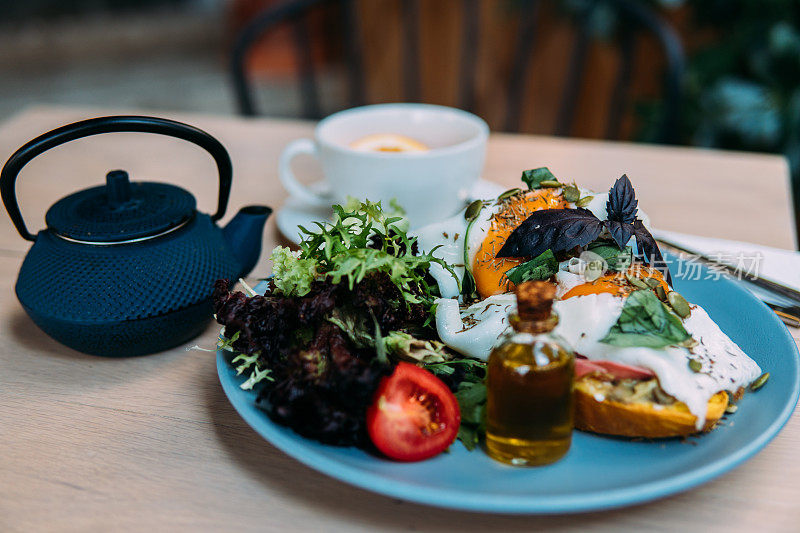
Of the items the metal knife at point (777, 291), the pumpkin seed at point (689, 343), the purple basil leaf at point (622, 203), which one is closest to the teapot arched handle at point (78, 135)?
the purple basil leaf at point (622, 203)

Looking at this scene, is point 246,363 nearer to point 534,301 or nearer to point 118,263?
point 118,263

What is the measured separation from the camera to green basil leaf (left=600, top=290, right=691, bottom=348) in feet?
2.34

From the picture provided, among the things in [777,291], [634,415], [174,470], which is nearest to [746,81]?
[777,291]

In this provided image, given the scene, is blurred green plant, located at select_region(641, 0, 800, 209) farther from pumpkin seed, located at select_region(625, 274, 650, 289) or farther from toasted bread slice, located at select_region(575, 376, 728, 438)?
toasted bread slice, located at select_region(575, 376, 728, 438)

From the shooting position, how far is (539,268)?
0.84 metres

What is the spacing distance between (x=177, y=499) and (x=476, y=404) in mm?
323

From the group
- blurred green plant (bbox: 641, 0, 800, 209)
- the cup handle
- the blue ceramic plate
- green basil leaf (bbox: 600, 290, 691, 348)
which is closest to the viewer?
the blue ceramic plate

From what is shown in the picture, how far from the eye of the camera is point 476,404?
0.72 m

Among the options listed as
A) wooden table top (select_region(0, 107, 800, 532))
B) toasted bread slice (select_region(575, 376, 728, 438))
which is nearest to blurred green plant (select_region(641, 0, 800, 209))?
wooden table top (select_region(0, 107, 800, 532))

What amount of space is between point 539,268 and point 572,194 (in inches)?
5.3

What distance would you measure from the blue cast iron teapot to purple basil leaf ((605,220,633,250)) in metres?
0.52

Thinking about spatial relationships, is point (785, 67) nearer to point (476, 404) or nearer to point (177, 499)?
point (476, 404)

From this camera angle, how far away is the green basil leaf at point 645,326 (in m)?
0.71

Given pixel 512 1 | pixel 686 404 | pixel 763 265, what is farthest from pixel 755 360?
pixel 512 1
